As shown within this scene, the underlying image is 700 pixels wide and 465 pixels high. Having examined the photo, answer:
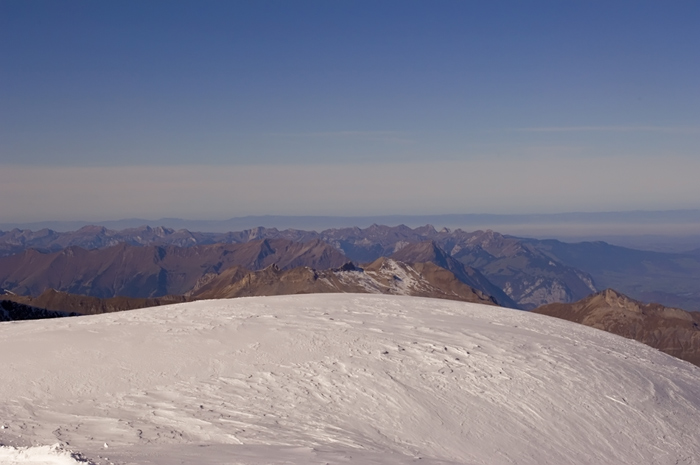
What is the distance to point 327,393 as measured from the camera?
18359 mm

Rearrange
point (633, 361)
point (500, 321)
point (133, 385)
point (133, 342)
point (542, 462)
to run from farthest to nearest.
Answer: point (500, 321), point (633, 361), point (133, 342), point (133, 385), point (542, 462)

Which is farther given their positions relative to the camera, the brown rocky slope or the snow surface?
the brown rocky slope

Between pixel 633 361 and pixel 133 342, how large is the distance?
66.8ft

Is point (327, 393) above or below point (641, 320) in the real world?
above

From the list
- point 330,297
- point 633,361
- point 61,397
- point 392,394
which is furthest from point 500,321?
point 61,397

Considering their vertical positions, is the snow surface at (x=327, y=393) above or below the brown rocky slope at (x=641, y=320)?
above

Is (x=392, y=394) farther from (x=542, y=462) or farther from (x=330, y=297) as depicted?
(x=330, y=297)

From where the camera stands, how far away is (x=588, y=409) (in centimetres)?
2014

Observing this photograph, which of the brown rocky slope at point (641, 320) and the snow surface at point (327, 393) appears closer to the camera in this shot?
the snow surface at point (327, 393)

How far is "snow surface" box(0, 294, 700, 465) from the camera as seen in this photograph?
47.2ft

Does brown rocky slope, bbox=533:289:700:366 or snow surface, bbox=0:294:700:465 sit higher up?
snow surface, bbox=0:294:700:465

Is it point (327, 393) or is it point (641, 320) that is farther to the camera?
point (641, 320)

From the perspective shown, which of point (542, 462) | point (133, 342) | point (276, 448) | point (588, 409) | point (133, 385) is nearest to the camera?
point (276, 448)

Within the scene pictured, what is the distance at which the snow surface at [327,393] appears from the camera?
14.4 metres
